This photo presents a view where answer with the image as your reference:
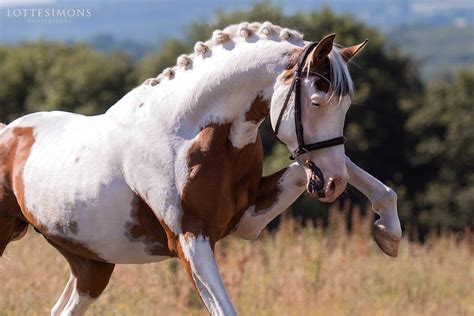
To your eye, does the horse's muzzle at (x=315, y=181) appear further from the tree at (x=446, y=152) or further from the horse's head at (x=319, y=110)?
the tree at (x=446, y=152)

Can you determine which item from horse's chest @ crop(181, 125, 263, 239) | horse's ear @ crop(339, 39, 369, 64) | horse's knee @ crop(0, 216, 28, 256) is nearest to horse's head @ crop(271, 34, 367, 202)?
horse's ear @ crop(339, 39, 369, 64)

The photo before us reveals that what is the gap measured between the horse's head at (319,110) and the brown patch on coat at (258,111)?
17 cm

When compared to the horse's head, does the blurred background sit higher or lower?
lower

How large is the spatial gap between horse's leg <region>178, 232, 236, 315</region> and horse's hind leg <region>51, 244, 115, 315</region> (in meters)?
1.13

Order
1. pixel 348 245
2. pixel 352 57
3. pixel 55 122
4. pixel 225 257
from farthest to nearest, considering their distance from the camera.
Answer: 1. pixel 348 245
2. pixel 225 257
3. pixel 55 122
4. pixel 352 57

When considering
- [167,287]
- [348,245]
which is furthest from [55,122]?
[348,245]

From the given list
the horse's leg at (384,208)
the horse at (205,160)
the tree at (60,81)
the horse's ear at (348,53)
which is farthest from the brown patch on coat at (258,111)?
the tree at (60,81)

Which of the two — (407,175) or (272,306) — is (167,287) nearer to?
(272,306)

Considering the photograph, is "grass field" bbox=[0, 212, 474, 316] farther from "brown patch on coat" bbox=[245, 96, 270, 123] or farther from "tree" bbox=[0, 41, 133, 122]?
"tree" bbox=[0, 41, 133, 122]

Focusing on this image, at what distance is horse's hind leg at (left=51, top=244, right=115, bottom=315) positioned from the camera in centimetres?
573

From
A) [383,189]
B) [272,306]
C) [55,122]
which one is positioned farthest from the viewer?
[272,306]

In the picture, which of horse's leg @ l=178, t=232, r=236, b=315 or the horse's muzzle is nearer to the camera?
the horse's muzzle

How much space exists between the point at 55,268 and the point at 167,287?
1.03 meters

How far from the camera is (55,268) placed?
7992mm
